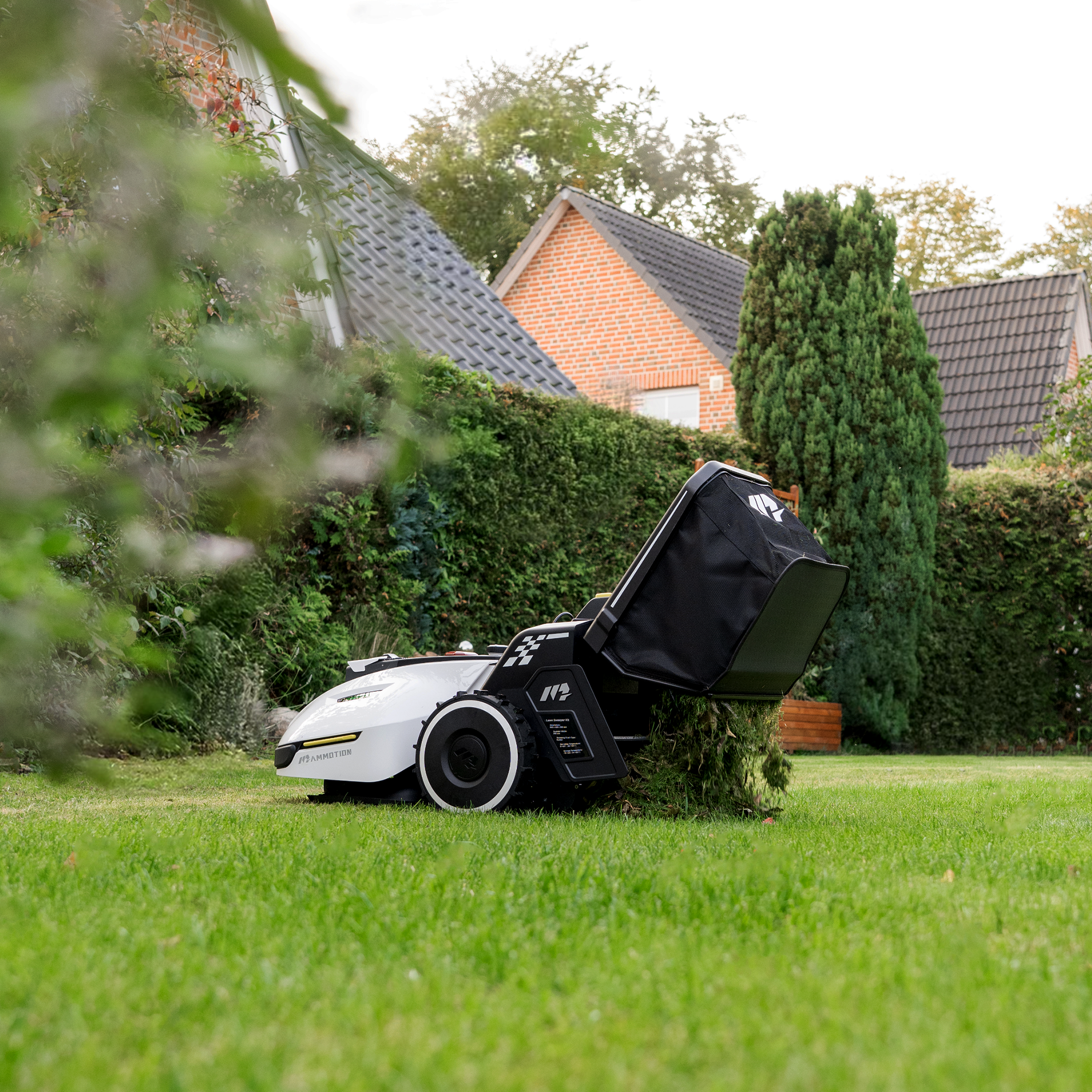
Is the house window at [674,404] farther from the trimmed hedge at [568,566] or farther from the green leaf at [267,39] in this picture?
the green leaf at [267,39]

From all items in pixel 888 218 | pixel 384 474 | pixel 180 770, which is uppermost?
pixel 888 218

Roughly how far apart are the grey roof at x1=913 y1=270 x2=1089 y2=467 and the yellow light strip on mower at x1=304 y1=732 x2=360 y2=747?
18062 millimetres

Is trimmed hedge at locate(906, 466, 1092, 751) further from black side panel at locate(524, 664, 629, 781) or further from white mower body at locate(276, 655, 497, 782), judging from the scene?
black side panel at locate(524, 664, 629, 781)

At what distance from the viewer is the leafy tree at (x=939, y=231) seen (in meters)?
34.6

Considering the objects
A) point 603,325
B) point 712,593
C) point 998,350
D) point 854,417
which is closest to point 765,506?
point 712,593

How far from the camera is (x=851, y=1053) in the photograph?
6.03 ft

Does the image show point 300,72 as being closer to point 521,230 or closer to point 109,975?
point 521,230

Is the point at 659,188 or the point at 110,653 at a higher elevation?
the point at 659,188

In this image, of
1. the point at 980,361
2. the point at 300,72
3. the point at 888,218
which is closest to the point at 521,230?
the point at 300,72

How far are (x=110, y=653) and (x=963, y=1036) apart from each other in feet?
4.55

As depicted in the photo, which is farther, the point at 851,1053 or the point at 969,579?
the point at 969,579

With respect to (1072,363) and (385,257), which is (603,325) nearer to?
(1072,363)

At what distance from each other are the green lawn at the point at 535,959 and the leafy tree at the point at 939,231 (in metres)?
32.4

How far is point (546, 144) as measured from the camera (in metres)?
1.16
